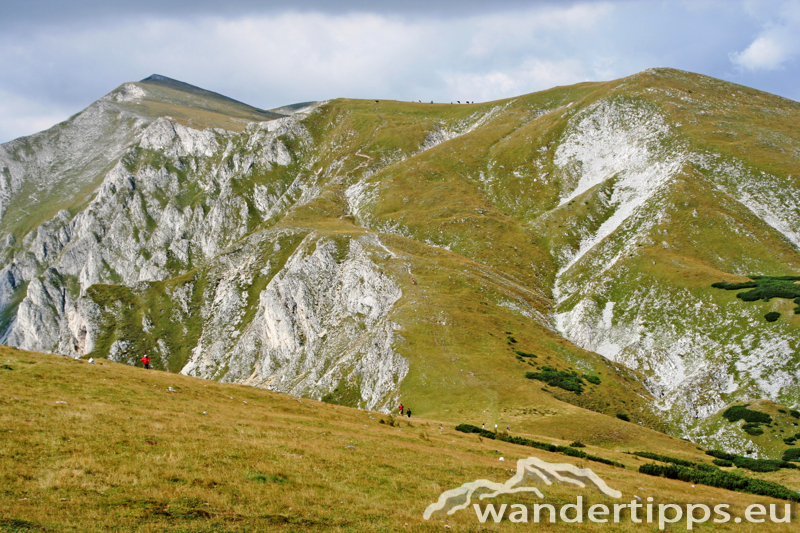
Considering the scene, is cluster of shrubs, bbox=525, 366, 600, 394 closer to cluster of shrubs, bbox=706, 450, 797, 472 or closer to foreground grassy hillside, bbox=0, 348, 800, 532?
cluster of shrubs, bbox=706, 450, 797, 472

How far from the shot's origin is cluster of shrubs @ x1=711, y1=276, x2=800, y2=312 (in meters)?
83.9

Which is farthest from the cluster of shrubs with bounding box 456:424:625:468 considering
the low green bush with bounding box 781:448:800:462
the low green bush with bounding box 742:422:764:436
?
the low green bush with bounding box 742:422:764:436

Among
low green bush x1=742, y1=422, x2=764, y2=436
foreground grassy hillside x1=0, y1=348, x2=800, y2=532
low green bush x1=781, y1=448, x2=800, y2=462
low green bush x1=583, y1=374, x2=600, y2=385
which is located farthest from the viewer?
low green bush x1=583, y1=374, x2=600, y2=385

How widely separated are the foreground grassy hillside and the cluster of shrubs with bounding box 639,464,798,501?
7.04 ft

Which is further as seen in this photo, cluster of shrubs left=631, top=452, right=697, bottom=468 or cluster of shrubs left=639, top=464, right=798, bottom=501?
cluster of shrubs left=631, top=452, right=697, bottom=468

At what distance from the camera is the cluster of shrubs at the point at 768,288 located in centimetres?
8388

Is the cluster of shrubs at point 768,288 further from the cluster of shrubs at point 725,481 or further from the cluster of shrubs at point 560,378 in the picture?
the cluster of shrubs at point 725,481

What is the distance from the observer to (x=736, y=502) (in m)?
28.6

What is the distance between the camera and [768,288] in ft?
284

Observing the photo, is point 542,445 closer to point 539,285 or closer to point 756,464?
point 756,464

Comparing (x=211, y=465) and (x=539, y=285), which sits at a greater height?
(x=539, y=285)

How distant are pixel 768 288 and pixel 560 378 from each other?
49.4 metres

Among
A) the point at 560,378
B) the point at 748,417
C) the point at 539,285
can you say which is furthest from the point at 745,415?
the point at 539,285

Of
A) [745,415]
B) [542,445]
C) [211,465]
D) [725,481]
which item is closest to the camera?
[211,465]
